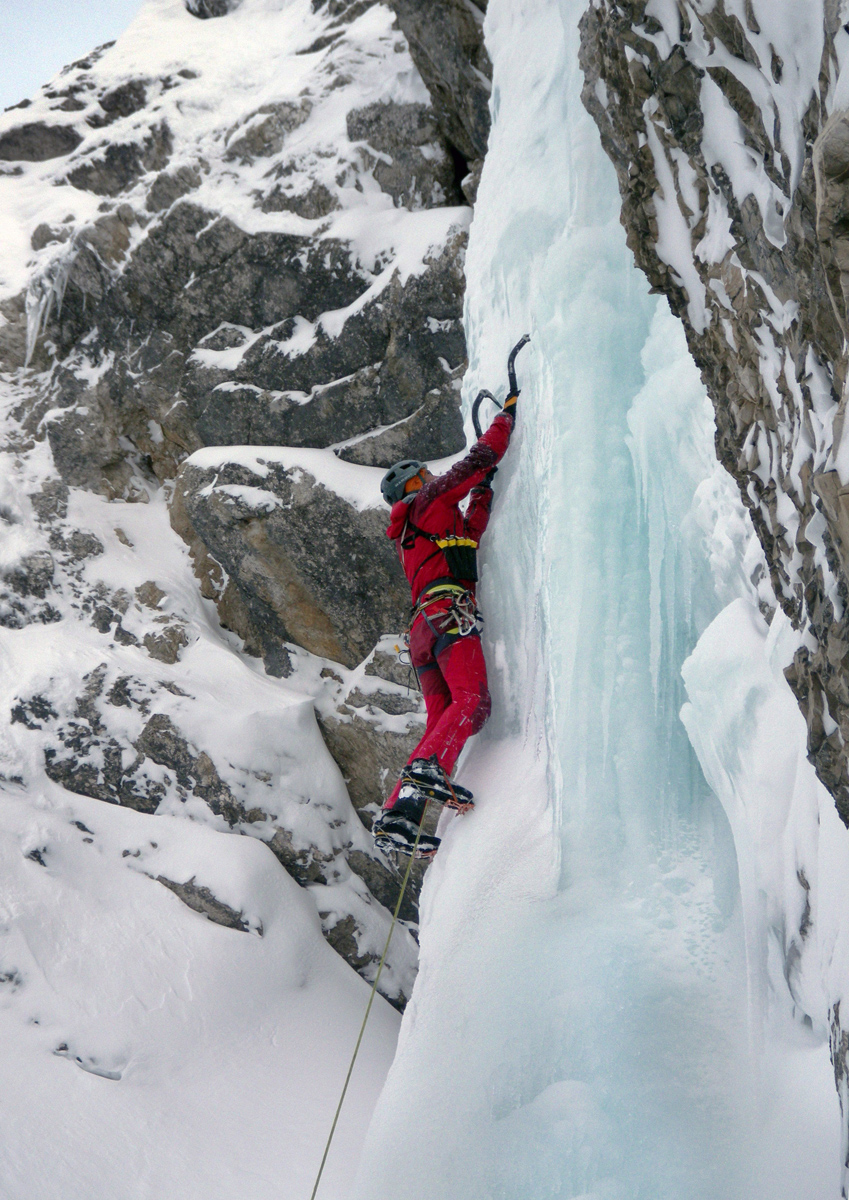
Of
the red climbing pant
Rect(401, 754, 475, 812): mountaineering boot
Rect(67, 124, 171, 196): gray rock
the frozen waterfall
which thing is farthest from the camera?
Rect(67, 124, 171, 196): gray rock

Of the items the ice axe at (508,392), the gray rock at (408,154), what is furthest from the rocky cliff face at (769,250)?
the gray rock at (408,154)

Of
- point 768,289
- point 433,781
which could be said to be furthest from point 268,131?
point 768,289

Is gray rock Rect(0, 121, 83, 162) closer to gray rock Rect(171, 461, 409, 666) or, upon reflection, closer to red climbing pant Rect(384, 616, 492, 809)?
gray rock Rect(171, 461, 409, 666)

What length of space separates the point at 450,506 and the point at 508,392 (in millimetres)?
551

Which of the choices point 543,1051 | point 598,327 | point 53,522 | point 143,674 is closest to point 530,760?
point 543,1051

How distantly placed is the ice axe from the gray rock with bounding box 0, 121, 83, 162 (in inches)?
281

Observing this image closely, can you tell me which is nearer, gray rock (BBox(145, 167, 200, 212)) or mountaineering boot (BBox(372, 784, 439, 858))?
mountaineering boot (BBox(372, 784, 439, 858))

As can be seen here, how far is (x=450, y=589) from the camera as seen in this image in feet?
11.2

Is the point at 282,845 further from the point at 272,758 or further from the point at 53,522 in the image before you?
the point at 53,522

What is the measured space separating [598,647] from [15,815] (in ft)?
13.9

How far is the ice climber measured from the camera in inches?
128

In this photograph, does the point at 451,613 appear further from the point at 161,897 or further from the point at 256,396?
the point at 256,396

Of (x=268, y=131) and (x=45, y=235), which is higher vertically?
(x=268, y=131)

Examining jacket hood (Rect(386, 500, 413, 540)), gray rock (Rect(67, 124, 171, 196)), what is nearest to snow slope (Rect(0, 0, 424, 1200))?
gray rock (Rect(67, 124, 171, 196))
